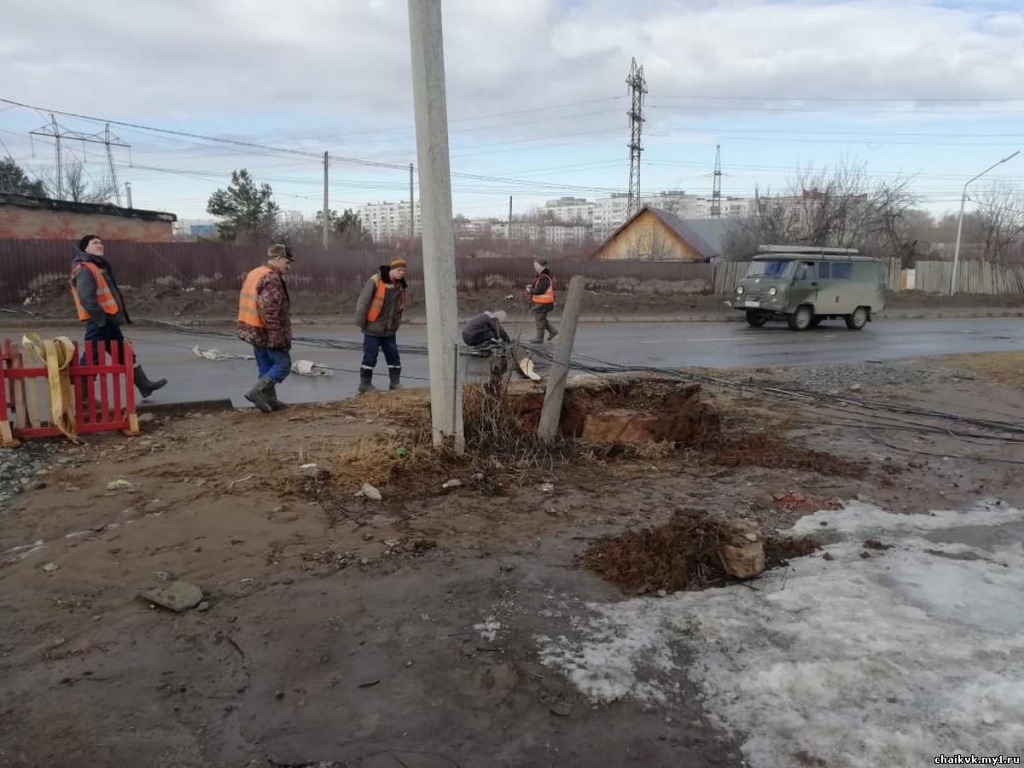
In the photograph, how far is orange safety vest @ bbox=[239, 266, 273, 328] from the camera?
7.66m

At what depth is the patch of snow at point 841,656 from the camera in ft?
9.16

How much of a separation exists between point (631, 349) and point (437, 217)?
10.9m

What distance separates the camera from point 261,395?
779 cm

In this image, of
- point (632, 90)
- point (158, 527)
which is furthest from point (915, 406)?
point (632, 90)

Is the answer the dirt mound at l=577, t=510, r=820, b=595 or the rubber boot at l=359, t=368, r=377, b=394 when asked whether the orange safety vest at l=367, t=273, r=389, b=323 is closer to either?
the rubber boot at l=359, t=368, r=377, b=394

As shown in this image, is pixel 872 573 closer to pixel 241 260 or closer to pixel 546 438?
pixel 546 438

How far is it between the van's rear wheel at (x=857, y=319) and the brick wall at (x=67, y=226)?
73.2 ft

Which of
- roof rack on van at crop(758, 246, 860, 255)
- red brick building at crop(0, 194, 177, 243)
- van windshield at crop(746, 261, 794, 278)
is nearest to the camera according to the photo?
van windshield at crop(746, 261, 794, 278)

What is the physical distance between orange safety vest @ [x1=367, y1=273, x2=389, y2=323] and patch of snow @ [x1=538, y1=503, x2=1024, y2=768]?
5.97 meters

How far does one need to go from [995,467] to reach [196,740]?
6.84m

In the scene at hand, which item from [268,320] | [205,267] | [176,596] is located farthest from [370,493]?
[205,267]

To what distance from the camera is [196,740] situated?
2.75 m

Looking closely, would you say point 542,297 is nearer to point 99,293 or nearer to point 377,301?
point 377,301

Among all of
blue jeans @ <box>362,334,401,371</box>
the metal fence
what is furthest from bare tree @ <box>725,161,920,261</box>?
blue jeans @ <box>362,334,401,371</box>
